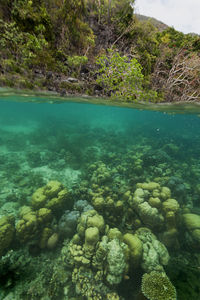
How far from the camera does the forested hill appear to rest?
498 centimetres

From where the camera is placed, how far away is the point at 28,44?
17.0 feet

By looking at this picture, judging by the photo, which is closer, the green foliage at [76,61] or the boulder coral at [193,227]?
the boulder coral at [193,227]

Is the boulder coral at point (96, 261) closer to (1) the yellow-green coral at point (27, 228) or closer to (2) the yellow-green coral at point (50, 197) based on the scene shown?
(1) the yellow-green coral at point (27, 228)

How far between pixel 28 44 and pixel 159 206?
8441 mm

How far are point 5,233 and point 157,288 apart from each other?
4.66 m

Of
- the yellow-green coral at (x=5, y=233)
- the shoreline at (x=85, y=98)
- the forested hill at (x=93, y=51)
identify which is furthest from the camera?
the shoreline at (x=85, y=98)

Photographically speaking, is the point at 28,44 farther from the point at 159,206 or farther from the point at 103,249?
the point at 159,206

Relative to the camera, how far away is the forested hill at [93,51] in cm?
498

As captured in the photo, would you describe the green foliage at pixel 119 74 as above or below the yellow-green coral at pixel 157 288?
above

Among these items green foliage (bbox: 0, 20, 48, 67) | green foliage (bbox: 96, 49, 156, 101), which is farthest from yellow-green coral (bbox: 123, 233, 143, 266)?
green foliage (bbox: 0, 20, 48, 67)

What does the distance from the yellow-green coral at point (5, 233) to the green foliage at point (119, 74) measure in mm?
7352

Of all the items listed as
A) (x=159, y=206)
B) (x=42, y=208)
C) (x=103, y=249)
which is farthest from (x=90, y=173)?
(x=103, y=249)

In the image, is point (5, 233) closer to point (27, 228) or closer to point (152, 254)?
point (27, 228)

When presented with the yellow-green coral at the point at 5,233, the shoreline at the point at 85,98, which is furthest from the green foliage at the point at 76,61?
the yellow-green coral at the point at 5,233
